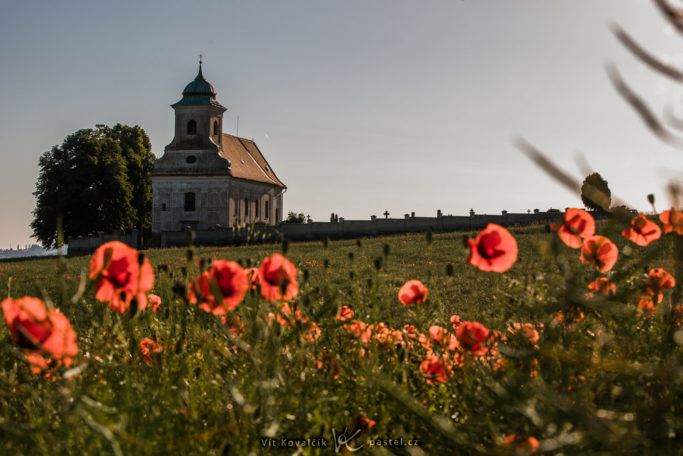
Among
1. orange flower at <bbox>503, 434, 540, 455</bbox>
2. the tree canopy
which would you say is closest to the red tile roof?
the tree canopy

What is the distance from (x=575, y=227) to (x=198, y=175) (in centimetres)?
3577

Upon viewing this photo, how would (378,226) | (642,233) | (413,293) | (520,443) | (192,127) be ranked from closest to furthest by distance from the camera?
1. (520,443)
2. (642,233)
3. (413,293)
4. (378,226)
5. (192,127)

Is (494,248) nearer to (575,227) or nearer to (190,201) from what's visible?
(575,227)

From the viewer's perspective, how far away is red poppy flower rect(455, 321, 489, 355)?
2.11 meters

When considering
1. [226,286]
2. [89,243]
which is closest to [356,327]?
[226,286]

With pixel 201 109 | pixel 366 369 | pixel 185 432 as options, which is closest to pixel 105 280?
pixel 185 432

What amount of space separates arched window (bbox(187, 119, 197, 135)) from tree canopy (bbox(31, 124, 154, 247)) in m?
5.36

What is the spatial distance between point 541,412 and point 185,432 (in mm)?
990

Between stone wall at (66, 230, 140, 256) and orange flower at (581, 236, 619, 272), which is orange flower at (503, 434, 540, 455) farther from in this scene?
stone wall at (66, 230, 140, 256)

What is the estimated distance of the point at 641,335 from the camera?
7.34 ft

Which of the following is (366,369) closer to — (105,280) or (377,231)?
(105,280)

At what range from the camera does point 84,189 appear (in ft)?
123

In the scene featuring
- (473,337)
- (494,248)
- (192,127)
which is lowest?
(473,337)

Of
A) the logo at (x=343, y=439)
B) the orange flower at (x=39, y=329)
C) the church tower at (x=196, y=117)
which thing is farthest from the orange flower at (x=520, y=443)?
the church tower at (x=196, y=117)
